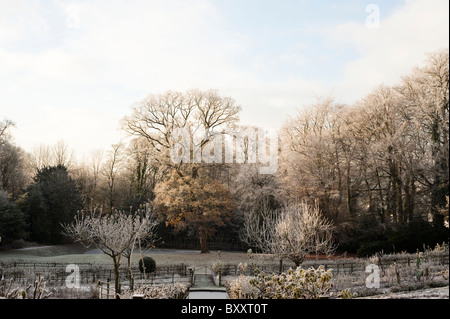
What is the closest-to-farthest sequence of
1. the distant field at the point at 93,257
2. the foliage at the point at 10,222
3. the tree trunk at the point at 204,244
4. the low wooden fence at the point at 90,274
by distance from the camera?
the low wooden fence at the point at 90,274, the distant field at the point at 93,257, the foliage at the point at 10,222, the tree trunk at the point at 204,244

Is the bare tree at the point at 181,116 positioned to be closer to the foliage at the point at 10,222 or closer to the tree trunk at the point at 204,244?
the tree trunk at the point at 204,244

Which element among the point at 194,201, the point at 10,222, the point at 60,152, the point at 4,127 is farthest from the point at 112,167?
the point at 194,201

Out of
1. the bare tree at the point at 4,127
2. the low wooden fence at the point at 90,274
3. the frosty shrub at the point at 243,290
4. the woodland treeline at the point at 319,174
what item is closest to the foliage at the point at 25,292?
the frosty shrub at the point at 243,290

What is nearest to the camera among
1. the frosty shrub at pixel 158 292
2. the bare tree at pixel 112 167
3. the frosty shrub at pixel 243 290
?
the frosty shrub at pixel 158 292

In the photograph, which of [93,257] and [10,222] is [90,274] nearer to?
[93,257]

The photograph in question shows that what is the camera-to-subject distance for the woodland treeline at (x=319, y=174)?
20.8 meters

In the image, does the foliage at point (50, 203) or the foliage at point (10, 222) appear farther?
the foliage at point (50, 203)

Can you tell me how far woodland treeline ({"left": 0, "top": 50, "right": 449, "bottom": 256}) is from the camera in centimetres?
2078
